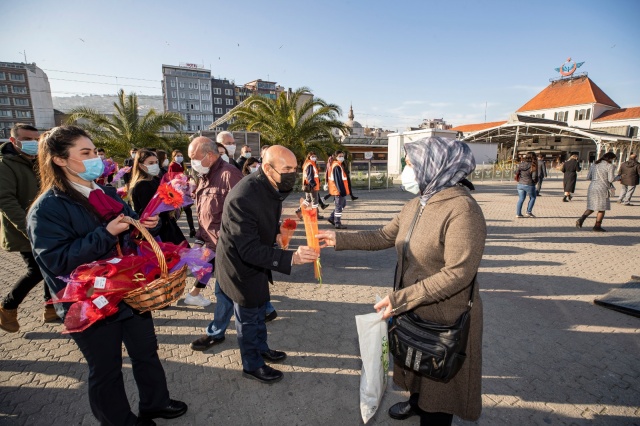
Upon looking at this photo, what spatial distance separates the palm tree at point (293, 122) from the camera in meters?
16.0

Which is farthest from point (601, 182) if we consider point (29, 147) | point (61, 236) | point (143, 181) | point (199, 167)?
point (29, 147)

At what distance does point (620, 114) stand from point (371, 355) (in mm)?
65985

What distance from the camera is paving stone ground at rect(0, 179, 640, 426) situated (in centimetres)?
265

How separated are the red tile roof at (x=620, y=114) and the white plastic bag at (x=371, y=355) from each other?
64.1 meters

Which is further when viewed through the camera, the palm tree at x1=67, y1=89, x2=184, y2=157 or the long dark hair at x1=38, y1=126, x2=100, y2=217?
the palm tree at x1=67, y1=89, x2=184, y2=157

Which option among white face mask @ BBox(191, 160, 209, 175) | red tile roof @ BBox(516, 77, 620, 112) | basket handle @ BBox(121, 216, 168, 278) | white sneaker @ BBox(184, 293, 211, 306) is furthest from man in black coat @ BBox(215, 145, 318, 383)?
red tile roof @ BBox(516, 77, 620, 112)

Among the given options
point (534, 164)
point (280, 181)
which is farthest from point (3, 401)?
point (534, 164)

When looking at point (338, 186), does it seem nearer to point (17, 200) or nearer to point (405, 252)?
point (17, 200)

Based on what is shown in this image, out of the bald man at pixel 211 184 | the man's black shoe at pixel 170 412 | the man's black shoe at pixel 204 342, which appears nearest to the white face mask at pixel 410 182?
the bald man at pixel 211 184

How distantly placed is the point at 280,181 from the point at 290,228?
1.53 feet

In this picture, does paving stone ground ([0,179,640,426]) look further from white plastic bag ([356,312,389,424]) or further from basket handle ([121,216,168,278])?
basket handle ([121,216,168,278])

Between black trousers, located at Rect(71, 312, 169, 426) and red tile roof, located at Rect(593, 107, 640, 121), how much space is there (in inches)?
→ 2561

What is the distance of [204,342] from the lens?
3.50m

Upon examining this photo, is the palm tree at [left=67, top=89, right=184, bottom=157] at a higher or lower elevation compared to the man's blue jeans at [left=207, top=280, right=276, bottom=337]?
higher
